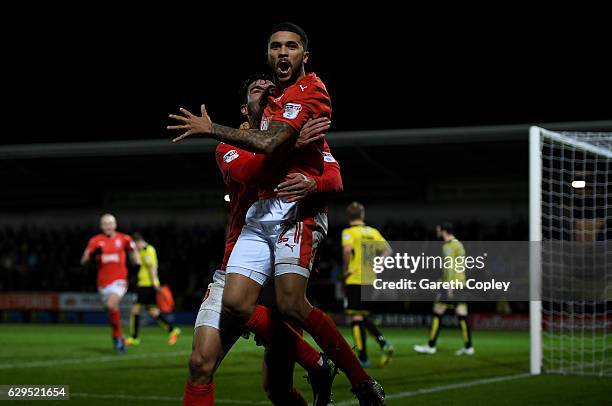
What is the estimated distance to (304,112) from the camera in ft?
14.6

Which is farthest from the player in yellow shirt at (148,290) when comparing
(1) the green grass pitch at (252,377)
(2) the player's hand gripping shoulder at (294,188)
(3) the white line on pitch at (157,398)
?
(2) the player's hand gripping shoulder at (294,188)

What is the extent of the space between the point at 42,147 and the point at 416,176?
12.6 m

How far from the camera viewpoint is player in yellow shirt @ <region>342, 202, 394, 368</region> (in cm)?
1123

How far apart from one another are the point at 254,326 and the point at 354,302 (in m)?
6.48

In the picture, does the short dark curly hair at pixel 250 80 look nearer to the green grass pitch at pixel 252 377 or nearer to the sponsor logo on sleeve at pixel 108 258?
the green grass pitch at pixel 252 377

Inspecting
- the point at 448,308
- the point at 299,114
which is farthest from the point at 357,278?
the point at 299,114

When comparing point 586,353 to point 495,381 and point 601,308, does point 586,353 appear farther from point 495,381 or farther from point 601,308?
point 601,308

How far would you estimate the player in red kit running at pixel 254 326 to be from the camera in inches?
178

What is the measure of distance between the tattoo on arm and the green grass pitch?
142 inches

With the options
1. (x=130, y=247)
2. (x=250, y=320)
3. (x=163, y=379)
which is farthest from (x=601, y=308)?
(x=250, y=320)

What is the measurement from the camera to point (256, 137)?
166 inches

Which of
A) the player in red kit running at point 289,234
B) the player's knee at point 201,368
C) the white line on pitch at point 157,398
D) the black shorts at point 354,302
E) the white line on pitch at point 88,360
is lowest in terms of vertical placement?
the white line on pitch at point 88,360

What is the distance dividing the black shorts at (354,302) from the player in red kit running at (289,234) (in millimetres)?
6544

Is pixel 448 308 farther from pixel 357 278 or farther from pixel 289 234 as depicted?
pixel 289 234
